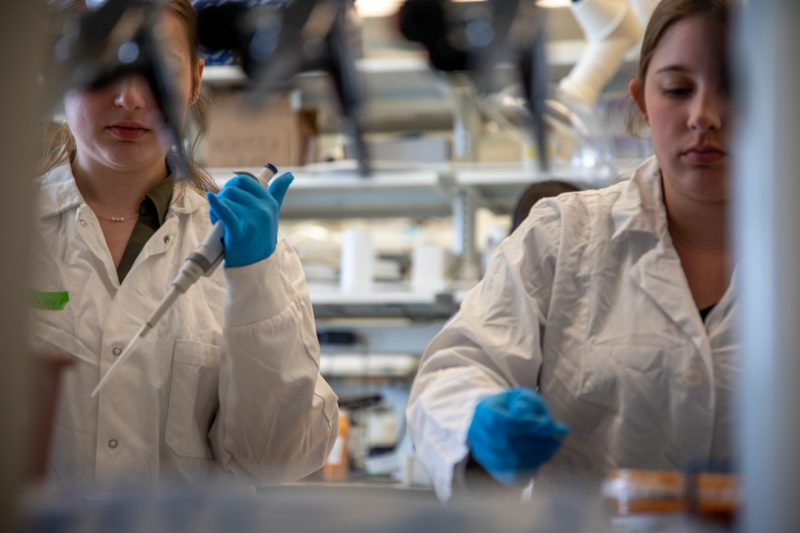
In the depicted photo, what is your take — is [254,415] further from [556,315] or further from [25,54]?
[25,54]

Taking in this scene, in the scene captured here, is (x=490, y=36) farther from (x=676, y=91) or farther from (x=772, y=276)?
(x=676, y=91)

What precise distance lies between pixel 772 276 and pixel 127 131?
1.18m

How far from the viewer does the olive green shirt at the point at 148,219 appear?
160 cm

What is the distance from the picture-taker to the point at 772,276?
19.7 inches

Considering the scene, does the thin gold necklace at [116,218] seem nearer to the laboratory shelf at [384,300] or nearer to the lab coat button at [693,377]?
the lab coat button at [693,377]

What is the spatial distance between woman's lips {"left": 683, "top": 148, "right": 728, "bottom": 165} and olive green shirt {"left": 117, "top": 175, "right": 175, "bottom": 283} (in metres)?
0.83

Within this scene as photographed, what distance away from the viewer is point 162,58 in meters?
0.86

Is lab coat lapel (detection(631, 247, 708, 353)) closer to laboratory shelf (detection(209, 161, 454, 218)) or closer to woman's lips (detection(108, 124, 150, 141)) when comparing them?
woman's lips (detection(108, 124, 150, 141))

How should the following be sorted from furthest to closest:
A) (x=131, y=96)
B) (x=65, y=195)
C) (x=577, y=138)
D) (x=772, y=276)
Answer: (x=577, y=138), (x=65, y=195), (x=131, y=96), (x=772, y=276)

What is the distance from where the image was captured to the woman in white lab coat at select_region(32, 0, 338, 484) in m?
1.41

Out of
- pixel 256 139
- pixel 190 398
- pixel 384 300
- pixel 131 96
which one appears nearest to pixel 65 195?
pixel 131 96

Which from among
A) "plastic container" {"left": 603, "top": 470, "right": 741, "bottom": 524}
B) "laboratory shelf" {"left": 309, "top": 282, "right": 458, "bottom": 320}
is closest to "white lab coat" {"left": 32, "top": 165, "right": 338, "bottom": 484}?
"plastic container" {"left": 603, "top": 470, "right": 741, "bottom": 524}

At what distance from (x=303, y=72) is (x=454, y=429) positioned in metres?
0.46

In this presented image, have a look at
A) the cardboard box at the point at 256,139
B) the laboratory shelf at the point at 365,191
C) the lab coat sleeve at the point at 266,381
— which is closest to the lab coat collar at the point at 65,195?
the lab coat sleeve at the point at 266,381
